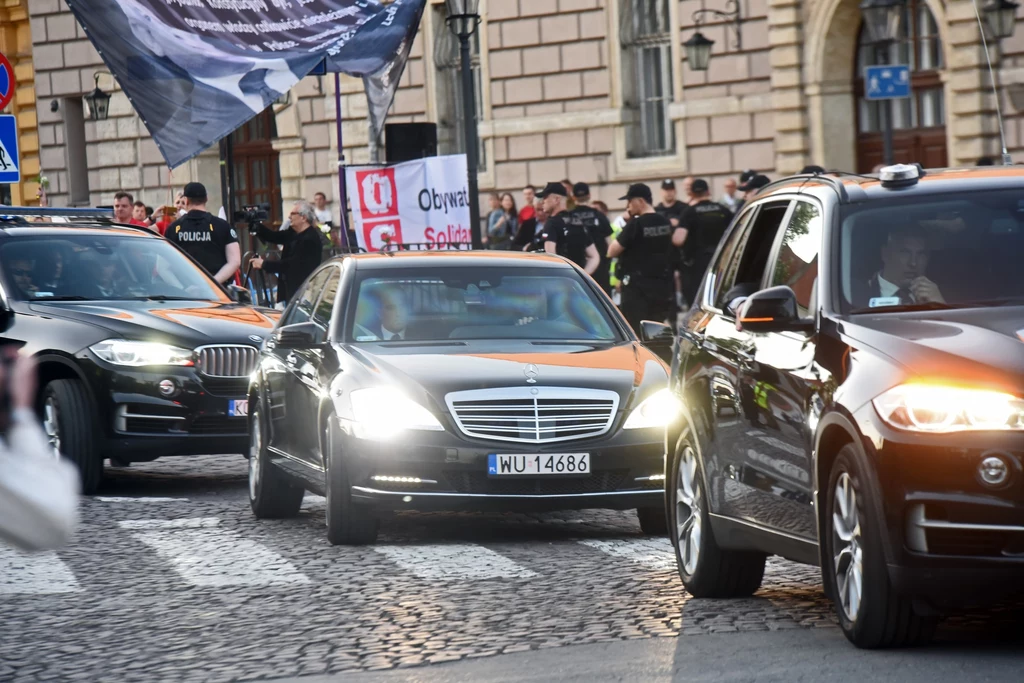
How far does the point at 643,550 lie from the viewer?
32.3ft

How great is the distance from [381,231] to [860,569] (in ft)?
43.0

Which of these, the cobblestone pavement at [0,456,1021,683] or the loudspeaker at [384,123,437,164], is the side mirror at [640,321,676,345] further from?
the loudspeaker at [384,123,437,164]

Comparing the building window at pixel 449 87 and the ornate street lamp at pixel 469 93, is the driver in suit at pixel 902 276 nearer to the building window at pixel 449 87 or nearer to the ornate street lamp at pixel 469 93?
the ornate street lamp at pixel 469 93

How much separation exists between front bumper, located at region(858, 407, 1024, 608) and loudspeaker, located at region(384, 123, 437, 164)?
14.5 metres

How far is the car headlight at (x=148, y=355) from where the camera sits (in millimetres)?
12820

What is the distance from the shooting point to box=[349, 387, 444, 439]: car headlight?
994cm

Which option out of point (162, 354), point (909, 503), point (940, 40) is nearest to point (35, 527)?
point (909, 503)

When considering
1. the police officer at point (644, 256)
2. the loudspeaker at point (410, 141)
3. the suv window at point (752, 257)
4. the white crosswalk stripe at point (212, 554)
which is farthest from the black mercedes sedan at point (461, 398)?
the loudspeaker at point (410, 141)

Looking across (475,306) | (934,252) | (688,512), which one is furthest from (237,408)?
(934,252)

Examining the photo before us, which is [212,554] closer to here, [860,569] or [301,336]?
[301,336]

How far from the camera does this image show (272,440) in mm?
11547

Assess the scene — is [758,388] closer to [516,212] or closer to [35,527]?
[35,527]

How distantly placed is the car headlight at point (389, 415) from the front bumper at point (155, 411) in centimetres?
296

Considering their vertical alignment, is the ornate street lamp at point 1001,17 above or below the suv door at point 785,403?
above
